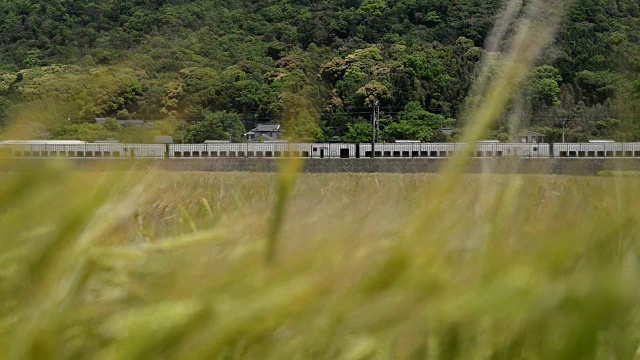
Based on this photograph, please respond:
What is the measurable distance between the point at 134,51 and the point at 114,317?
1.24 feet

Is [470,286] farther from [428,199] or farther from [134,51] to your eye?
[134,51]

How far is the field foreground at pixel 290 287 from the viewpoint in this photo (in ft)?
0.61

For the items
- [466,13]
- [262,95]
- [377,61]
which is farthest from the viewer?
[466,13]

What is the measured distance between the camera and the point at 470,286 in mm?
240

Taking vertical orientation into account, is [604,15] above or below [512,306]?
above

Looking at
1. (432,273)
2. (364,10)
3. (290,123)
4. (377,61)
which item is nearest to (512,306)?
(432,273)

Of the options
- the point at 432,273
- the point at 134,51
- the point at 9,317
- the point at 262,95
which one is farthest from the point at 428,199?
the point at 262,95

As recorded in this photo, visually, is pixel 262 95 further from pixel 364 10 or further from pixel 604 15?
pixel 364 10

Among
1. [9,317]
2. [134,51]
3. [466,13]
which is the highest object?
[466,13]

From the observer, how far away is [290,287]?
19 cm

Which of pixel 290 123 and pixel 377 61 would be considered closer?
pixel 290 123

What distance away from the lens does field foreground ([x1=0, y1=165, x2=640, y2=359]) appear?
0.19 meters

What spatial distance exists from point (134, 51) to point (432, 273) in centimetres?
39

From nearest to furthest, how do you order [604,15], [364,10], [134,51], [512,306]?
[512,306] → [134,51] → [604,15] → [364,10]
